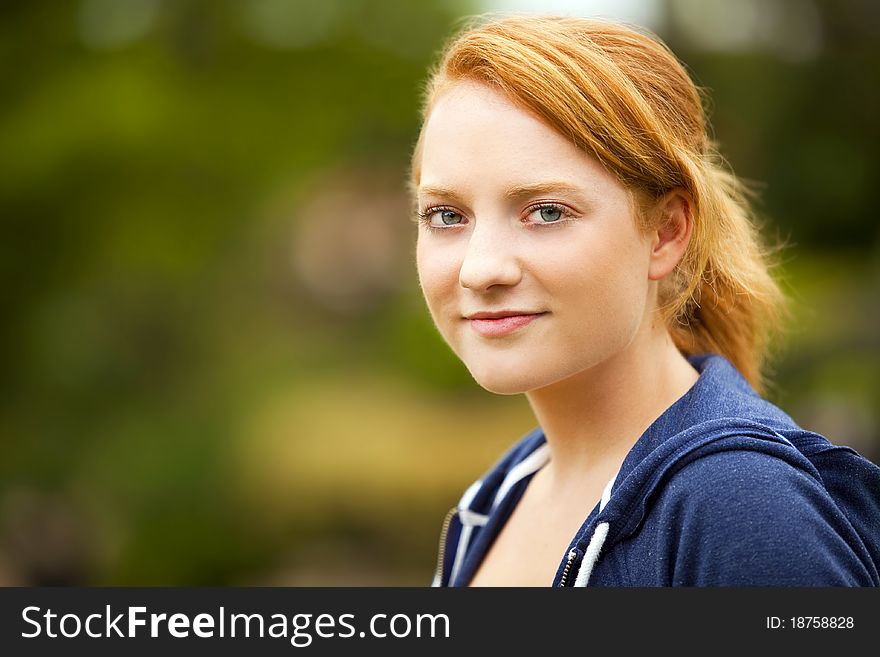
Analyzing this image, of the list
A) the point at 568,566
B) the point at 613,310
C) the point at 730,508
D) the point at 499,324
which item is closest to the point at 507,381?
the point at 499,324

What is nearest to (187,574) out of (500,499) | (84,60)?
(84,60)

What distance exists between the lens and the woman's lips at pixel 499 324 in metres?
1.50

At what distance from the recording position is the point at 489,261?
4.81 feet

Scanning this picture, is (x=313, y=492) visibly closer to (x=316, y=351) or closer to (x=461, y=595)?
(x=316, y=351)

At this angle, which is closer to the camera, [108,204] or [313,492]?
[313,492]

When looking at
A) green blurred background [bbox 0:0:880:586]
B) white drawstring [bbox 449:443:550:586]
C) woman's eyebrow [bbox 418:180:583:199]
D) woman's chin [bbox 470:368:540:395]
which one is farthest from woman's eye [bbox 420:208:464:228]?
green blurred background [bbox 0:0:880:586]

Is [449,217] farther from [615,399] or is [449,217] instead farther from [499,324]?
[615,399]

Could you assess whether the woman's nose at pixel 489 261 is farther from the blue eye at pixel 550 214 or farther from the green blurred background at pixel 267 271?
the green blurred background at pixel 267 271

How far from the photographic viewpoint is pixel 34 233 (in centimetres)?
757

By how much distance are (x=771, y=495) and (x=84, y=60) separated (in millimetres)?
7533

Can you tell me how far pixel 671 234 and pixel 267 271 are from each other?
641cm

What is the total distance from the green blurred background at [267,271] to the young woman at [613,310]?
4777mm

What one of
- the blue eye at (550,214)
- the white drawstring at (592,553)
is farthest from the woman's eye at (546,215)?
the white drawstring at (592,553)

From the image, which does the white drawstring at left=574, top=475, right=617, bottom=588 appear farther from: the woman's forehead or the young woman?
the woman's forehead
